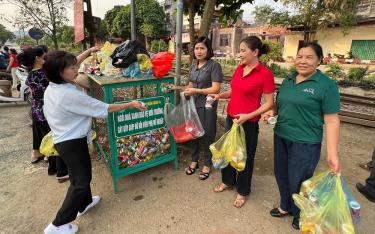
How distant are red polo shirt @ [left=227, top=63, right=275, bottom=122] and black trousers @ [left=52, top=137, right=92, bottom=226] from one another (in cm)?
146

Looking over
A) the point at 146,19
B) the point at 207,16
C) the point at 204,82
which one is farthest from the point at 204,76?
the point at 146,19

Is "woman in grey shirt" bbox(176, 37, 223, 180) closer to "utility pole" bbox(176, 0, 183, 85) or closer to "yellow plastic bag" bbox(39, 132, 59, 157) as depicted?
"utility pole" bbox(176, 0, 183, 85)

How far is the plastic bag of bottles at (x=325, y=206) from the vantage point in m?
1.77

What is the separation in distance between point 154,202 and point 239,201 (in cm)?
91

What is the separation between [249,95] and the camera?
2.41 meters

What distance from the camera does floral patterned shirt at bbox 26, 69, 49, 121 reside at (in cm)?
315

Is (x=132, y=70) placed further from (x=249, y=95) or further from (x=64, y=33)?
(x=64, y=33)

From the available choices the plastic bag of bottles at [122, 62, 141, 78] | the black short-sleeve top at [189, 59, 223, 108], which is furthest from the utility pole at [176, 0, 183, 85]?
the plastic bag of bottles at [122, 62, 141, 78]

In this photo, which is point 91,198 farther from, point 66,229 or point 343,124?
point 343,124

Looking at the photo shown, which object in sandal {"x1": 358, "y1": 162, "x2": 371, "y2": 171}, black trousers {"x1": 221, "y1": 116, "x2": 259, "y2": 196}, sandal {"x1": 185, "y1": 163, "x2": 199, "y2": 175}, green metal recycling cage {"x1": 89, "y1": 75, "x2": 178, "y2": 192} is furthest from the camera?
sandal {"x1": 358, "y1": 162, "x2": 371, "y2": 171}

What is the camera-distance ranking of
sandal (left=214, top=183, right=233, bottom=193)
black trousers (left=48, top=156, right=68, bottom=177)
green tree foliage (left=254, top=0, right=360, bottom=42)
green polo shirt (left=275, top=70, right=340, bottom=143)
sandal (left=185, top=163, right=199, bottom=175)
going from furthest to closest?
green tree foliage (left=254, top=0, right=360, bottom=42) < sandal (left=185, top=163, right=199, bottom=175) < black trousers (left=48, top=156, right=68, bottom=177) < sandal (left=214, top=183, right=233, bottom=193) < green polo shirt (left=275, top=70, right=340, bottom=143)

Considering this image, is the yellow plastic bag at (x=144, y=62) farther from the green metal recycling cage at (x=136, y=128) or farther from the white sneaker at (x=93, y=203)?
the white sneaker at (x=93, y=203)

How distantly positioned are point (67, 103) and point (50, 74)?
27cm

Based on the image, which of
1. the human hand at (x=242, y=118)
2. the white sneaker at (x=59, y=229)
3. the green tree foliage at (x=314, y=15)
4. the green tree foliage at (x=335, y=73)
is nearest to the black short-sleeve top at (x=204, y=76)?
the human hand at (x=242, y=118)
